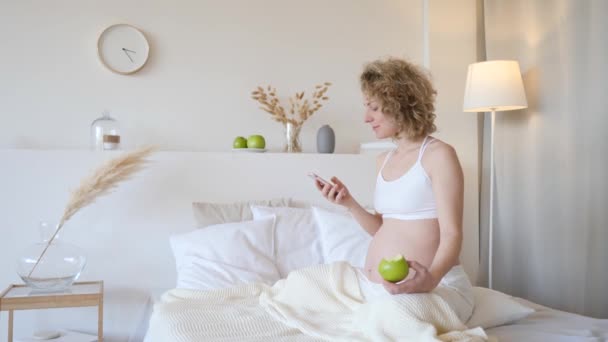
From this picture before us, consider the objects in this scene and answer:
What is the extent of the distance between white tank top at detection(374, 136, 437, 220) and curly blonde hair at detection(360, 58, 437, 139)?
0.06 meters

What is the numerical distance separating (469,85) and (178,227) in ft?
5.69

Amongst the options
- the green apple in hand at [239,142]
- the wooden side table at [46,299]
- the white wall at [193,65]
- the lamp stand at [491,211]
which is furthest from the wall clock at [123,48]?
the lamp stand at [491,211]

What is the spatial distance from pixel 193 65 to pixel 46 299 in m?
1.40

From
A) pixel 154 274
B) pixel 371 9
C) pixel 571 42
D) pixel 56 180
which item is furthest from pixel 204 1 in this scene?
pixel 571 42

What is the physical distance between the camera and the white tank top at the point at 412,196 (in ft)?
5.30

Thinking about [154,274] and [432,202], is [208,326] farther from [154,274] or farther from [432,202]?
[154,274]

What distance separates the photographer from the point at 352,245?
2.36 m

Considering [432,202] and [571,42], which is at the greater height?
[571,42]

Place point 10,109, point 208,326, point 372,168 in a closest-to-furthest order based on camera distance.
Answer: point 208,326
point 10,109
point 372,168

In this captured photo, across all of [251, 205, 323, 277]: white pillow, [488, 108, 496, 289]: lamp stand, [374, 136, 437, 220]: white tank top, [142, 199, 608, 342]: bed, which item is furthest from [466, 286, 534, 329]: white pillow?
[488, 108, 496, 289]: lamp stand

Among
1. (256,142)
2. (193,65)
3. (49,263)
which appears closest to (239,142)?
(256,142)

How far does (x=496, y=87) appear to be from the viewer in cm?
282

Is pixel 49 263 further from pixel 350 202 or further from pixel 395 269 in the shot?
pixel 395 269

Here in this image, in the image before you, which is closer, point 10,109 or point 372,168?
point 10,109
